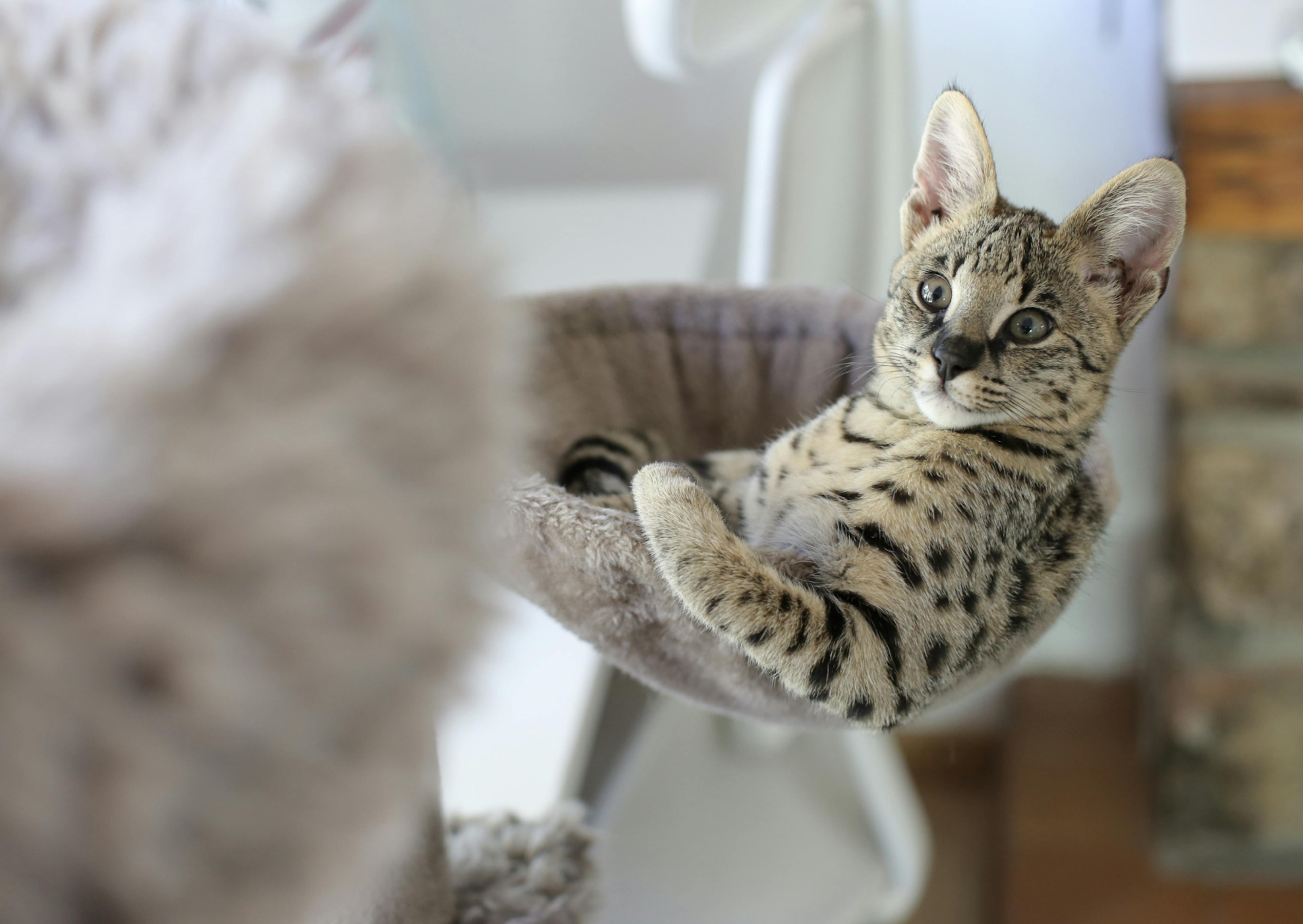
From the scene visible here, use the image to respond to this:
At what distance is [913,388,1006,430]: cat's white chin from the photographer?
1.54 feet

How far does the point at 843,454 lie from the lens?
0.53 metres

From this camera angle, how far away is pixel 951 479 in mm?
475

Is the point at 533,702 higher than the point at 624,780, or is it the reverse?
the point at 533,702

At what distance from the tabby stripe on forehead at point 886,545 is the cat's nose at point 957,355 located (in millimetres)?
79

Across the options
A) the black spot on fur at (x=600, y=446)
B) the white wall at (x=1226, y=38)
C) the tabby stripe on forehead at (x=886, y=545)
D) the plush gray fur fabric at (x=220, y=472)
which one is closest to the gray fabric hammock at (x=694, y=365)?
the black spot on fur at (x=600, y=446)

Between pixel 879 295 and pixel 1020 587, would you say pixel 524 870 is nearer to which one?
pixel 1020 587

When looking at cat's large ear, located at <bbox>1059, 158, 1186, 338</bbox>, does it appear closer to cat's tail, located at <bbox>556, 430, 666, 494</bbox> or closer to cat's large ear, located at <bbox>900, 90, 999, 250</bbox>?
cat's large ear, located at <bbox>900, 90, 999, 250</bbox>

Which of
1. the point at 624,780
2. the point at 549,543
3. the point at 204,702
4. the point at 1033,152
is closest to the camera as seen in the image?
the point at 204,702

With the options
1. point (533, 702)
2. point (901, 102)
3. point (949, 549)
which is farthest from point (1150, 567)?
point (949, 549)

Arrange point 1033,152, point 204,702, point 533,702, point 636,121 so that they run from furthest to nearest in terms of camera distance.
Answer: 1. point 636,121
2. point 1033,152
3. point 533,702
4. point 204,702

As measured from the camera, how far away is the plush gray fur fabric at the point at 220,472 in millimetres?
144

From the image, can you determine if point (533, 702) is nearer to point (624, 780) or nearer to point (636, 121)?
point (624, 780)

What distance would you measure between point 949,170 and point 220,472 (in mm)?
457

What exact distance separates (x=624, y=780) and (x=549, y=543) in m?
0.83
